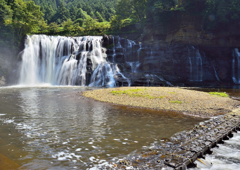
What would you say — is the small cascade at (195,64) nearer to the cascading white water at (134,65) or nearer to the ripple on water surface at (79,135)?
the cascading white water at (134,65)

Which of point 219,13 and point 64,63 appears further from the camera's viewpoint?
point 64,63

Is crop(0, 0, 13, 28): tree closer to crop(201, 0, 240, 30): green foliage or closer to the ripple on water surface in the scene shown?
the ripple on water surface

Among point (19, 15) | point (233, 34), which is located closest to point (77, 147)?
point (233, 34)

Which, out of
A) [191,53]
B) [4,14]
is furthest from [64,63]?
[191,53]

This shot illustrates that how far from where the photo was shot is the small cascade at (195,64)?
39409mm

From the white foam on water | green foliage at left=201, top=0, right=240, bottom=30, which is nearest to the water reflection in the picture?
the white foam on water

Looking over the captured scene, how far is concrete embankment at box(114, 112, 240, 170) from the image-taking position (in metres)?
5.16

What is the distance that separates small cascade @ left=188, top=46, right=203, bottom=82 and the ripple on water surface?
30.2 m

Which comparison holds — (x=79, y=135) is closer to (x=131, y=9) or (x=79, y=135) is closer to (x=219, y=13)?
(x=219, y=13)

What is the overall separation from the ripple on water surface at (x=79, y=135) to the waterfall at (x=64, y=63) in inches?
874

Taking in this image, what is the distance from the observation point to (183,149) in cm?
607

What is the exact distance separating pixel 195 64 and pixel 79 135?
1452 inches

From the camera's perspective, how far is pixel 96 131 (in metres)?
8.43

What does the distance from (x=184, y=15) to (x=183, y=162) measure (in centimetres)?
3893
